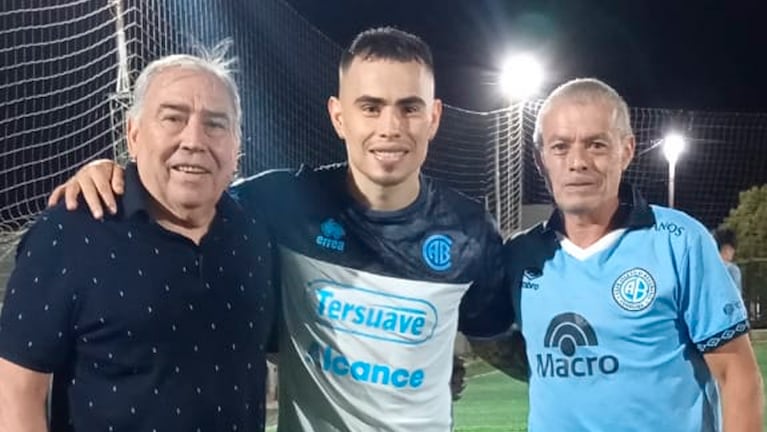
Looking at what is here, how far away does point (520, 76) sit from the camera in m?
13.2

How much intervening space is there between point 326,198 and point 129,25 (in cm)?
473

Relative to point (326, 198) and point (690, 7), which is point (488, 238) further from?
point (690, 7)

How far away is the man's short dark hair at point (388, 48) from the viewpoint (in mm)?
3318

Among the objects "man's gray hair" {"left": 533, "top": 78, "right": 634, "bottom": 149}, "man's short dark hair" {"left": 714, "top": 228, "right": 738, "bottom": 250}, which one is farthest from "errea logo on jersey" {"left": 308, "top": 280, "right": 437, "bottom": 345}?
"man's short dark hair" {"left": 714, "top": 228, "right": 738, "bottom": 250}

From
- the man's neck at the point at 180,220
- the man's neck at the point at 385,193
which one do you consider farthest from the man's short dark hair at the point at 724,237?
the man's neck at the point at 180,220

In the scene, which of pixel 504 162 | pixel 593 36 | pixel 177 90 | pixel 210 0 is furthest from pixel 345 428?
pixel 593 36

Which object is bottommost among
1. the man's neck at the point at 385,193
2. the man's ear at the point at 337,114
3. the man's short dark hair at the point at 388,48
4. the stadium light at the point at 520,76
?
the man's neck at the point at 385,193

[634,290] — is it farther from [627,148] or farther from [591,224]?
[627,148]

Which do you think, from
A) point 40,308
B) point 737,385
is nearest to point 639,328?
point 737,385

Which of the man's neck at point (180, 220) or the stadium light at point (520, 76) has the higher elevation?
the stadium light at point (520, 76)

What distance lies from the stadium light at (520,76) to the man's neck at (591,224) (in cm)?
965

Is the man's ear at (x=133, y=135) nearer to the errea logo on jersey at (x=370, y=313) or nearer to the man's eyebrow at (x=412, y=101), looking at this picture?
the errea logo on jersey at (x=370, y=313)

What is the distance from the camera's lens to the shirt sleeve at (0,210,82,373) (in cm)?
266

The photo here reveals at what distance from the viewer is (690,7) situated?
33.2 m
